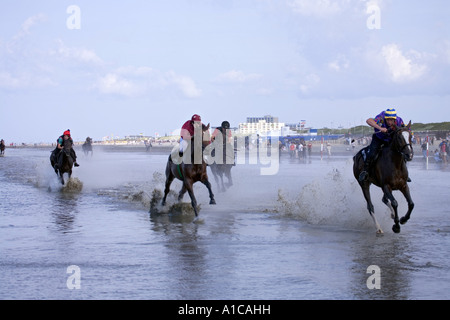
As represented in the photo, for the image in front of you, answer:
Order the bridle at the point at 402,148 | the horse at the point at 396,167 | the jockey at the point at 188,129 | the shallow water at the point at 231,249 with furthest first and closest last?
the jockey at the point at 188,129
the horse at the point at 396,167
the bridle at the point at 402,148
the shallow water at the point at 231,249

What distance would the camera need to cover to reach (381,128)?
1333 cm

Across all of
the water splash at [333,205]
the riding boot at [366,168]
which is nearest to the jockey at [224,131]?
the water splash at [333,205]

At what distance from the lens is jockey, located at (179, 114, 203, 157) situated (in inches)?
620

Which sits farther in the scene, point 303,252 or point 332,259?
point 303,252

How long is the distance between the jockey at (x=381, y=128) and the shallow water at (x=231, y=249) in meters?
1.59

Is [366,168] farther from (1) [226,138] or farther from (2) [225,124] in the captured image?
(1) [226,138]

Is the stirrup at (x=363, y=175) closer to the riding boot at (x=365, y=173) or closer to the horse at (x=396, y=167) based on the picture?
the riding boot at (x=365, y=173)

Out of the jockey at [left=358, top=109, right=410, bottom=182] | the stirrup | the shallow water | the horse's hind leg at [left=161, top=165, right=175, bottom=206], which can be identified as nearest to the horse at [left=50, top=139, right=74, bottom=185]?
the shallow water

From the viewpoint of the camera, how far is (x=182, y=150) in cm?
1578

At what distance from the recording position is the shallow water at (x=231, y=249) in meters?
8.67
